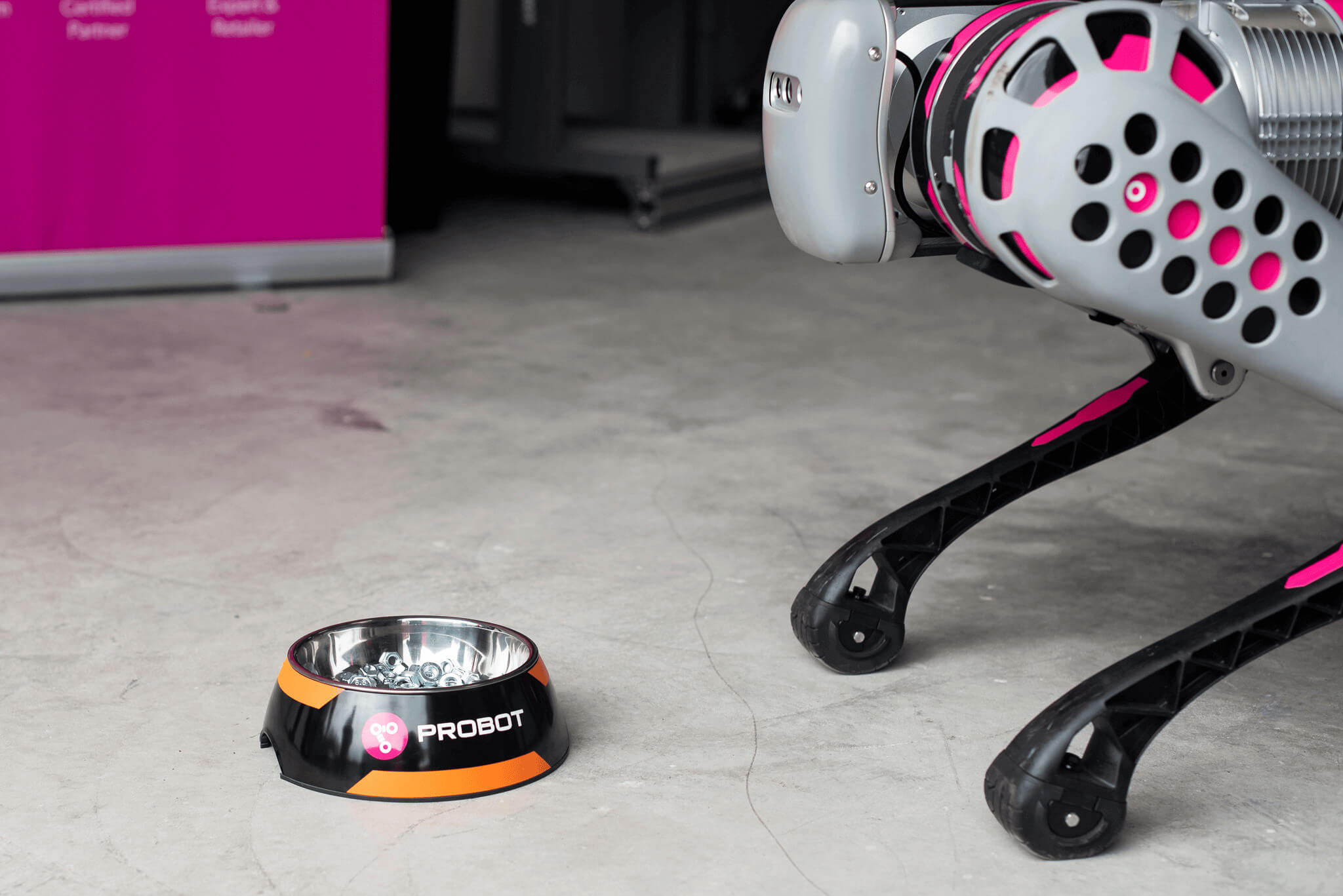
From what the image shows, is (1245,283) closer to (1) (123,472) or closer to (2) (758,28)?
(1) (123,472)

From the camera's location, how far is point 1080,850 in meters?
1.47

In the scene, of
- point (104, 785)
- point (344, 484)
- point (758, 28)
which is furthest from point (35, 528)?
point (758, 28)

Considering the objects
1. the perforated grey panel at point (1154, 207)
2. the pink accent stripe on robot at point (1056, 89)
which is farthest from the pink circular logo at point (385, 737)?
the pink accent stripe on robot at point (1056, 89)

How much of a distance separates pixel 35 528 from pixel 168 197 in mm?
1852

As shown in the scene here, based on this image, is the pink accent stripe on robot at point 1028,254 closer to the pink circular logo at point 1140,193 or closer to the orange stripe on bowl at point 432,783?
the pink circular logo at point 1140,193

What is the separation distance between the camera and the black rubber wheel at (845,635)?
187 cm

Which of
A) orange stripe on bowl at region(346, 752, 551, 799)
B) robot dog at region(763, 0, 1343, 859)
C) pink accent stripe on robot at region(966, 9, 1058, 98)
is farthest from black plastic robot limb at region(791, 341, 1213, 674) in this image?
pink accent stripe on robot at region(966, 9, 1058, 98)

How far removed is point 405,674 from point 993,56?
880 millimetres

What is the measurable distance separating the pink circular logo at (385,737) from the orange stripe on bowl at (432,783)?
19 mm

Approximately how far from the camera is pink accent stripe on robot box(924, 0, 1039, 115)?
1500 mm

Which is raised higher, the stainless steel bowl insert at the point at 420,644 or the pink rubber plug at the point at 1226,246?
the pink rubber plug at the point at 1226,246

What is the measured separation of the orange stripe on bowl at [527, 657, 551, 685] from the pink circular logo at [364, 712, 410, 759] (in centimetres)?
15

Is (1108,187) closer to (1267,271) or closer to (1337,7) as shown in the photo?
(1267,271)

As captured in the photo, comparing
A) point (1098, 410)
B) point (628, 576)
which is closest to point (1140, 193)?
point (1098, 410)
